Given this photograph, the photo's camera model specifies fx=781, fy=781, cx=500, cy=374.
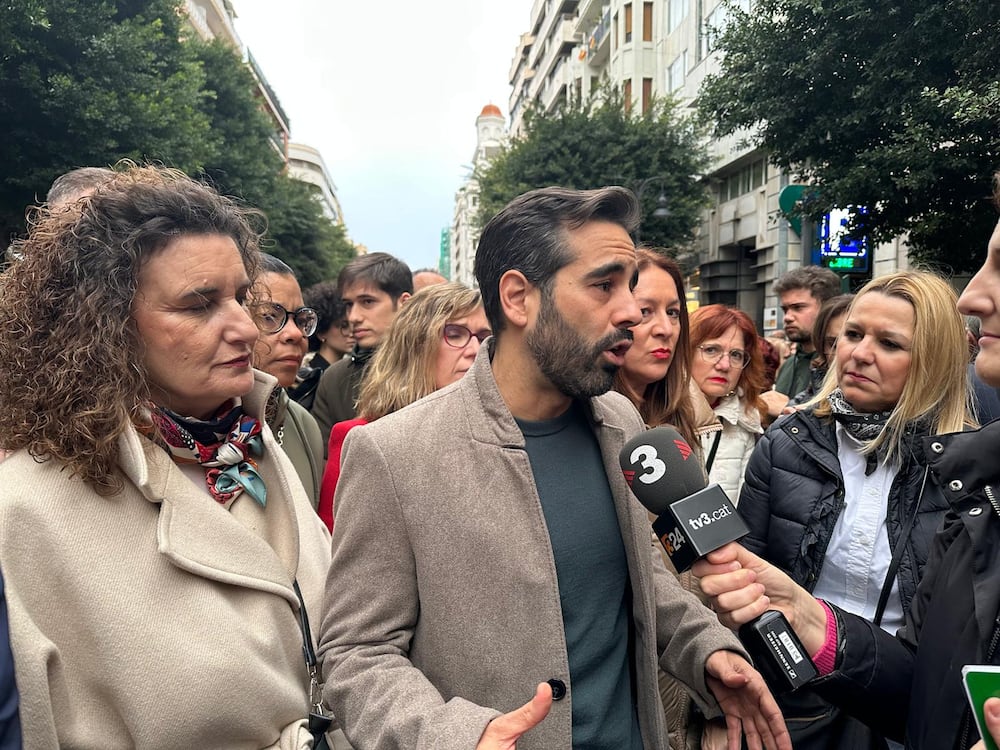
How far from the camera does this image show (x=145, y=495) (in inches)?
69.3

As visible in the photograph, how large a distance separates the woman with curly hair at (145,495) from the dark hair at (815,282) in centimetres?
546

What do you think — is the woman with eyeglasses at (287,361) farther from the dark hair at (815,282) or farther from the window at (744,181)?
the window at (744,181)

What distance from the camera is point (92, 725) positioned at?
161cm

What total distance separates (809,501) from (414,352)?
1.69 meters

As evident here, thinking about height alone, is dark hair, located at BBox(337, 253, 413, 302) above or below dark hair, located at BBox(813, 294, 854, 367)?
above

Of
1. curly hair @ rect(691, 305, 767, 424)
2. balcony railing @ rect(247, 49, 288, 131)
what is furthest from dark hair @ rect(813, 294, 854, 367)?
balcony railing @ rect(247, 49, 288, 131)

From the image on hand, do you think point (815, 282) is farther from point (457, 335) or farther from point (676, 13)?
point (676, 13)

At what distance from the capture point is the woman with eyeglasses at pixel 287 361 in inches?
126

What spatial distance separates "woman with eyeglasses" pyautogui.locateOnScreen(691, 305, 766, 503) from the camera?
401 cm

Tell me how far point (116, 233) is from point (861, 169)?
39.9ft

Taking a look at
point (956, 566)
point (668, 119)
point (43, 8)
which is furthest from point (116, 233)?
point (668, 119)

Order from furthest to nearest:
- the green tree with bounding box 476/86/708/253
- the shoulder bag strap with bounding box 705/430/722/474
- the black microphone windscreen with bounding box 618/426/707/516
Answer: the green tree with bounding box 476/86/708/253, the shoulder bag strap with bounding box 705/430/722/474, the black microphone windscreen with bounding box 618/426/707/516

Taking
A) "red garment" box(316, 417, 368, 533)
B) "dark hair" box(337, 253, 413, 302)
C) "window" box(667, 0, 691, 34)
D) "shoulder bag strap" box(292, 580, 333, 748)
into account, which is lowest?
"shoulder bag strap" box(292, 580, 333, 748)

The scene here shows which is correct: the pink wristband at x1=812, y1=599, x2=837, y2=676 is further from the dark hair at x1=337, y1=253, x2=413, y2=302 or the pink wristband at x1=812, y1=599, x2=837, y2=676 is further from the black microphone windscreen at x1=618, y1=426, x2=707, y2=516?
the dark hair at x1=337, y1=253, x2=413, y2=302
